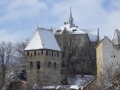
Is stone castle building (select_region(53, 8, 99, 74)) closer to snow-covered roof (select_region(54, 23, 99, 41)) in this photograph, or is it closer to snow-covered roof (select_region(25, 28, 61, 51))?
snow-covered roof (select_region(54, 23, 99, 41))

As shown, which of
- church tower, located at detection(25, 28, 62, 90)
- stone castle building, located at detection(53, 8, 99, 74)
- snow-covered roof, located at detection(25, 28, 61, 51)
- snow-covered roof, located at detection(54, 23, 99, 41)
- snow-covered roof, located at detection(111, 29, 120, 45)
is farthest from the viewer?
snow-covered roof, located at detection(54, 23, 99, 41)

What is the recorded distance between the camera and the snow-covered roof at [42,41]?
46.2 m

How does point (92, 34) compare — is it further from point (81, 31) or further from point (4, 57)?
point (4, 57)

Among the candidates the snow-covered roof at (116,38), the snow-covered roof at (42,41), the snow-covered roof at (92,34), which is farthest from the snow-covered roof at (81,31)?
the snow-covered roof at (116,38)

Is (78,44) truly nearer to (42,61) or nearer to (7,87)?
(42,61)

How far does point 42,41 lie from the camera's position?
46344mm

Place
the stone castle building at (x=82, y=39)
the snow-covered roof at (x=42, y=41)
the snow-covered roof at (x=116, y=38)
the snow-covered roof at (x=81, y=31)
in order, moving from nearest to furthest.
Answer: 1. the snow-covered roof at (x=116, y=38)
2. the snow-covered roof at (x=42, y=41)
3. the stone castle building at (x=82, y=39)
4. the snow-covered roof at (x=81, y=31)

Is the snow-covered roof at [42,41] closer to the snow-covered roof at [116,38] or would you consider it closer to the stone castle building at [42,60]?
the stone castle building at [42,60]

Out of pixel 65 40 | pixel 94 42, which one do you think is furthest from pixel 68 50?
pixel 94 42

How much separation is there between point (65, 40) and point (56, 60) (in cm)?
1427

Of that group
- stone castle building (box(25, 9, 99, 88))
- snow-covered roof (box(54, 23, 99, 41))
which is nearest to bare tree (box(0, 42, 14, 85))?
stone castle building (box(25, 9, 99, 88))

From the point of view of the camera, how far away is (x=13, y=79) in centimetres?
4456

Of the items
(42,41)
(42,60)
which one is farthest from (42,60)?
(42,41)

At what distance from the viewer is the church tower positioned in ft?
148
